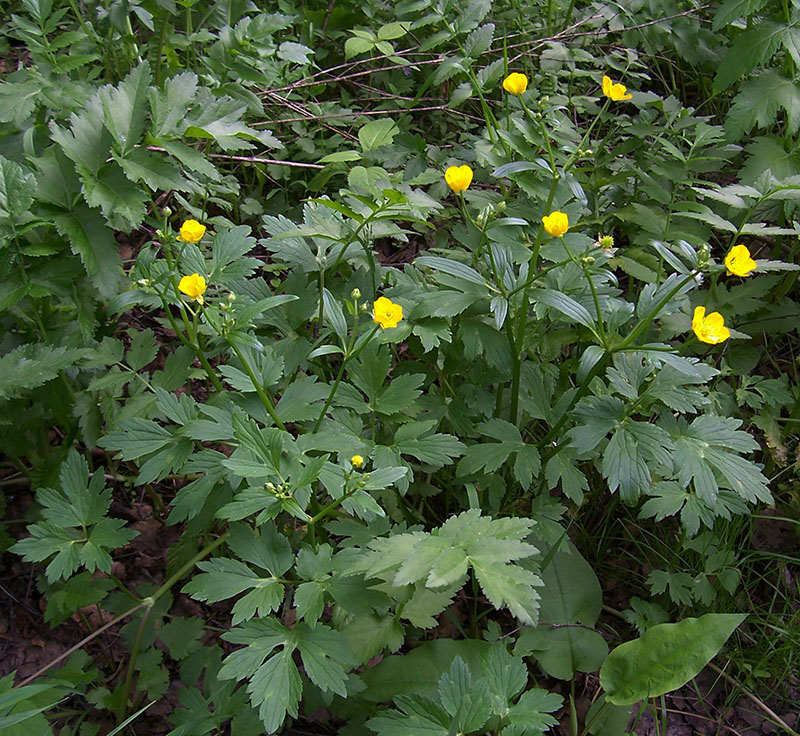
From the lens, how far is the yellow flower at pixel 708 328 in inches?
55.7

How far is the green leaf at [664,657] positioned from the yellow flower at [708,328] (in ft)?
2.15

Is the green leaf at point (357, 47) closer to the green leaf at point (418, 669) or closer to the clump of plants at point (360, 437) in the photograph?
the clump of plants at point (360, 437)

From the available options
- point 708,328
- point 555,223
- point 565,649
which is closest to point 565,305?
point 555,223

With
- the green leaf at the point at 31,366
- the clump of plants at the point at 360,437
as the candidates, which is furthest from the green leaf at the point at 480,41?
A: the green leaf at the point at 31,366

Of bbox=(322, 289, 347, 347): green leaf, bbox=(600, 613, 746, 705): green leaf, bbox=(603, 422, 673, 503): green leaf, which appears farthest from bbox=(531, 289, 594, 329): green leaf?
bbox=(600, 613, 746, 705): green leaf

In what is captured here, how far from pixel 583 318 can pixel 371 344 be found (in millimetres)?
509

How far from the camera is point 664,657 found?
5.08ft

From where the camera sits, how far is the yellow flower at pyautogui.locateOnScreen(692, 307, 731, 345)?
142 cm

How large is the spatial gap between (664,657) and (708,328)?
0.77m

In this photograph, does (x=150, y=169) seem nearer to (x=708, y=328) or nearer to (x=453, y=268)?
(x=453, y=268)

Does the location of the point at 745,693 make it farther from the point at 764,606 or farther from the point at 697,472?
the point at 697,472

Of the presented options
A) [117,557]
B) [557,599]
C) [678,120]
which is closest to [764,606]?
[557,599]

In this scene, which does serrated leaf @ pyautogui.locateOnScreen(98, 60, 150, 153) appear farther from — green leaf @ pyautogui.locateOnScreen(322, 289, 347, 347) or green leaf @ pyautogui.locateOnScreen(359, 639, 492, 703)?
green leaf @ pyautogui.locateOnScreen(359, 639, 492, 703)

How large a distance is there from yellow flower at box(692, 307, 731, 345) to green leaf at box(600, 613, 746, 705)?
65cm
